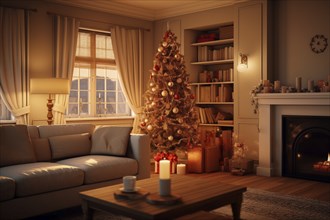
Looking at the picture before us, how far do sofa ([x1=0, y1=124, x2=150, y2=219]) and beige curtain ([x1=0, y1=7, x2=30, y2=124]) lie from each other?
1.18 metres

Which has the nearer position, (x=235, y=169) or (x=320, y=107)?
(x=320, y=107)

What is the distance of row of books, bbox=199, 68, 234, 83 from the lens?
6.21 metres

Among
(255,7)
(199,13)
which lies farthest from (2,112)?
(255,7)

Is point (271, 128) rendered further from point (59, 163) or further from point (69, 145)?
point (59, 163)

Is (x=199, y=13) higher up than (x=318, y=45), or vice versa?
(x=199, y=13)

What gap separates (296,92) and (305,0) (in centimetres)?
135

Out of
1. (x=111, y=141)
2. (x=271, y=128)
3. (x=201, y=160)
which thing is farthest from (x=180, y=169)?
(x=111, y=141)

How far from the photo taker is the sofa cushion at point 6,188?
3.04 metres

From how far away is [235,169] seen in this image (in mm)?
5500

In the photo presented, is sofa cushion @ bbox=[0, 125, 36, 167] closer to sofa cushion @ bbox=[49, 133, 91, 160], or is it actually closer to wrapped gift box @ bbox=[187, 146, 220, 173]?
sofa cushion @ bbox=[49, 133, 91, 160]

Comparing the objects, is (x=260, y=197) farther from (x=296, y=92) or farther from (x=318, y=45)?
(x=318, y=45)

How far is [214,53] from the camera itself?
6512mm

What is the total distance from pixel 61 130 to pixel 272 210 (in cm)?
252

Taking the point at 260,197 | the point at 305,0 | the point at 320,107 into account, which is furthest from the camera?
the point at 305,0
